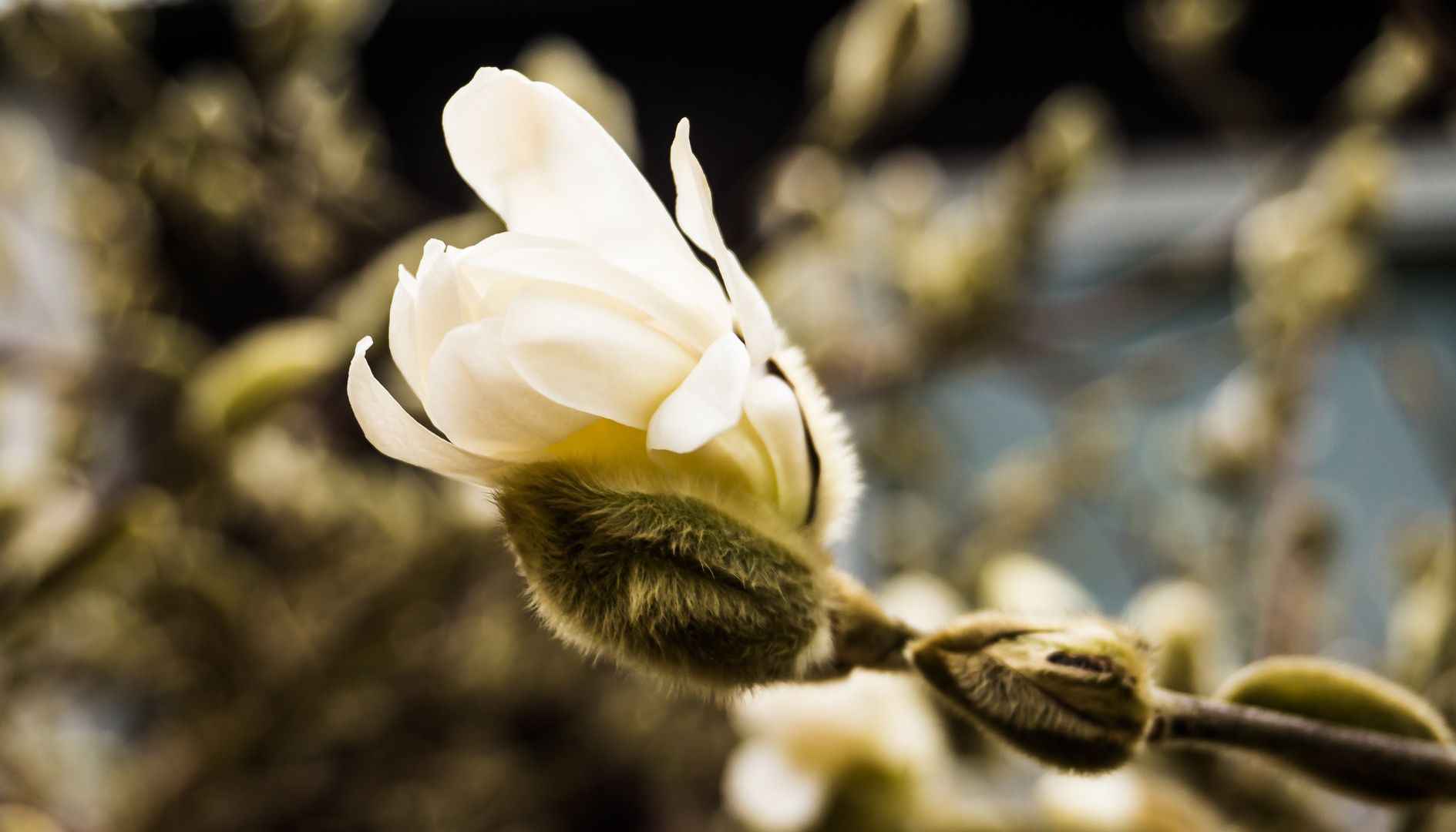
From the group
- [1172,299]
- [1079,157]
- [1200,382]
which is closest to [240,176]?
[1079,157]

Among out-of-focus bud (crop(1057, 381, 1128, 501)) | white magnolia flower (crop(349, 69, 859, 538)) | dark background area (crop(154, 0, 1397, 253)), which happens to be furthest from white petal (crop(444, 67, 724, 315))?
dark background area (crop(154, 0, 1397, 253))

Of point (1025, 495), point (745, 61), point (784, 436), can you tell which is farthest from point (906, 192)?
point (745, 61)

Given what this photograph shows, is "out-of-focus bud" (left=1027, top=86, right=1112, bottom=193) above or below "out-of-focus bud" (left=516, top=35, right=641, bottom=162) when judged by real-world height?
above

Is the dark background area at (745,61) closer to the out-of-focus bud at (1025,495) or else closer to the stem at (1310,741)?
the out-of-focus bud at (1025,495)

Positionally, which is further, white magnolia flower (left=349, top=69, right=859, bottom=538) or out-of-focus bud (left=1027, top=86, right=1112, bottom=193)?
out-of-focus bud (left=1027, top=86, right=1112, bottom=193)

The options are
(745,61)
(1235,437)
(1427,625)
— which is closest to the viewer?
(1427,625)

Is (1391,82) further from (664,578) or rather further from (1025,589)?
(664,578)

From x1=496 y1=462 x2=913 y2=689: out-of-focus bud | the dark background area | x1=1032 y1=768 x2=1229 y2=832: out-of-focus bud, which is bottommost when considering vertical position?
x1=1032 y1=768 x2=1229 y2=832: out-of-focus bud

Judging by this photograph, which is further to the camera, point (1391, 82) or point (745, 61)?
point (745, 61)

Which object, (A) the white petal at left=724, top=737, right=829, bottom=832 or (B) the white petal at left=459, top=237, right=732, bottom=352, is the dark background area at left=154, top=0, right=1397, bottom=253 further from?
(B) the white petal at left=459, top=237, right=732, bottom=352
